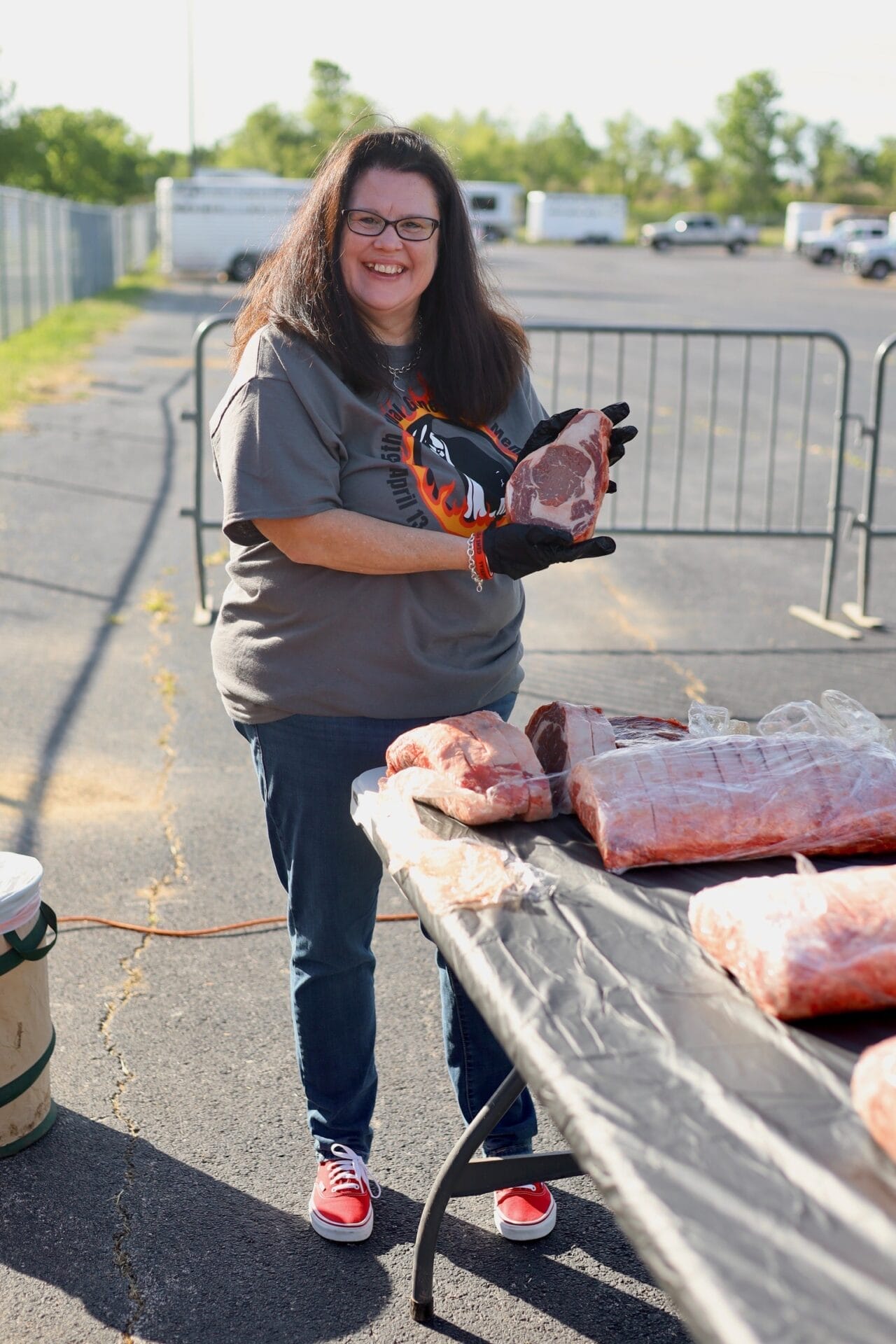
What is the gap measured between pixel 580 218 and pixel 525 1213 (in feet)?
270

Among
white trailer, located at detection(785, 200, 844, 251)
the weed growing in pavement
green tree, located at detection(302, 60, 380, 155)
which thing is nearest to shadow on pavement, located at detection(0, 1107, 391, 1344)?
the weed growing in pavement

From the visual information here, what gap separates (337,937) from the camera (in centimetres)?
273

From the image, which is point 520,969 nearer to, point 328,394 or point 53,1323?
point 328,394

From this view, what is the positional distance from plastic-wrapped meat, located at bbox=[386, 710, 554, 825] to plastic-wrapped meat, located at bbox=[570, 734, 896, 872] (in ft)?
0.32

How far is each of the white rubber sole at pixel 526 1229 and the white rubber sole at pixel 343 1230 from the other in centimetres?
29

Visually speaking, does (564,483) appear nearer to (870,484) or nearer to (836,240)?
(870,484)

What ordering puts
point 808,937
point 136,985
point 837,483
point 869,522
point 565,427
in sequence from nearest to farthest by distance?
point 808,937 < point 565,427 < point 136,985 < point 837,483 < point 869,522

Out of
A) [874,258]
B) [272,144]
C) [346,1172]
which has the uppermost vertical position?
[272,144]

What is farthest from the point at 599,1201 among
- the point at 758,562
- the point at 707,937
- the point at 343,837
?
the point at 758,562

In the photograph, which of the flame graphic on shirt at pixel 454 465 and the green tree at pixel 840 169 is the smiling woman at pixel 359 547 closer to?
the flame graphic on shirt at pixel 454 465

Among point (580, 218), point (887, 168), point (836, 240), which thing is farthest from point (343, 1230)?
point (887, 168)

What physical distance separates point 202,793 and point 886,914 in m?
3.73

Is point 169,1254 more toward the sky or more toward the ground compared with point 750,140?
more toward the ground

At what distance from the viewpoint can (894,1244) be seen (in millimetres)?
1341
